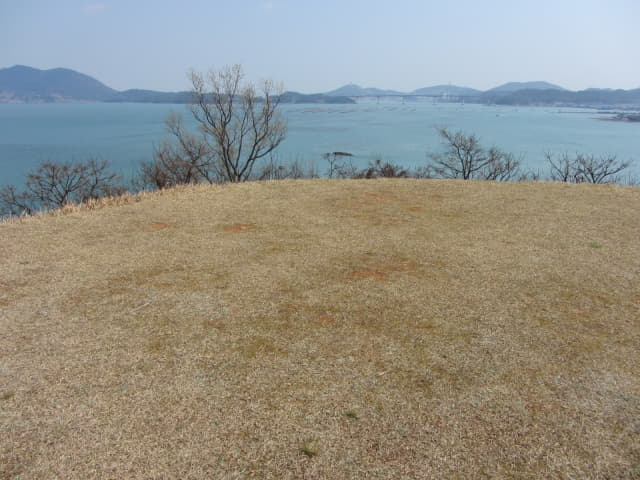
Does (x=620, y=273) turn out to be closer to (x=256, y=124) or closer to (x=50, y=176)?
(x=256, y=124)

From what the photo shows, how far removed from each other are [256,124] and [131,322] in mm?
16425

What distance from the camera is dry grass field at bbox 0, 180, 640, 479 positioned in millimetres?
2303

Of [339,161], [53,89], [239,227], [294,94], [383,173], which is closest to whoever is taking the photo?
[239,227]

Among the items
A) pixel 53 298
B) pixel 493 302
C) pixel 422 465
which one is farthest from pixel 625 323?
pixel 53 298

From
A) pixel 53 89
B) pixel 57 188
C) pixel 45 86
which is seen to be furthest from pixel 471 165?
pixel 45 86

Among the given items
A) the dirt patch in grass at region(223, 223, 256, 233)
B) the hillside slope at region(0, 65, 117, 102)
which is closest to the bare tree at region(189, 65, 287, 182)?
the dirt patch in grass at region(223, 223, 256, 233)

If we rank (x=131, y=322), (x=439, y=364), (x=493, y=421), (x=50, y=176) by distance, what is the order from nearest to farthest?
(x=493, y=421), (x=439, y=364), (x=131, y=322), (x=50, y=176)

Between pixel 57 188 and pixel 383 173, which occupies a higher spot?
pixel 383 173

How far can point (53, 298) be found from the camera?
4.03 m

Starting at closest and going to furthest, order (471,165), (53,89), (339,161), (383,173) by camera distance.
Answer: (383,173) < (471,165) < (339,161) < (53,89)

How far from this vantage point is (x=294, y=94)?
103250mm

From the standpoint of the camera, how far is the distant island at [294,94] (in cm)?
8150

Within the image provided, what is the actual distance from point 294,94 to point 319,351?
348 ft

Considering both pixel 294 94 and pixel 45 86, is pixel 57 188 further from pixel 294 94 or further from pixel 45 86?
pixel 45 86
